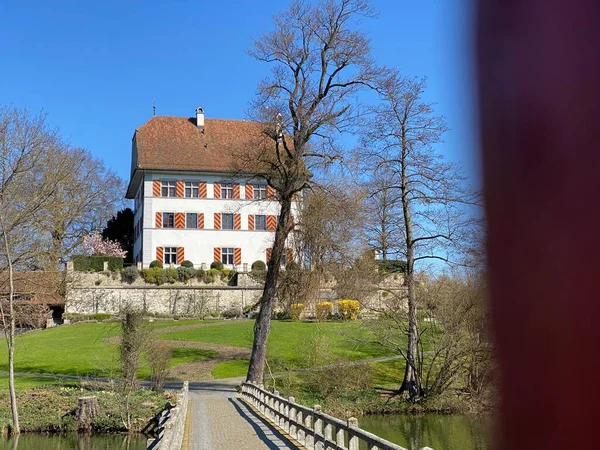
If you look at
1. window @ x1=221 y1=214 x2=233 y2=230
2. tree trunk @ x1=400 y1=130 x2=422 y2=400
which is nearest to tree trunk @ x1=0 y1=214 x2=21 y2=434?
tree trunk @ x1=400 y1=130 x2=422 y2=400

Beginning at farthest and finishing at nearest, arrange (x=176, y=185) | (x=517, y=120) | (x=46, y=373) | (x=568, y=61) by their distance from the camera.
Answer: (x=176, y=185)
(x=46, y=373)
(x=517, y=120)
(x=568, y=61)

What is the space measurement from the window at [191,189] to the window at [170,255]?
174 inches

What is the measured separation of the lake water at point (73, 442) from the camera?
57.7 ft

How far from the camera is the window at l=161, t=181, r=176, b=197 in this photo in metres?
49.8

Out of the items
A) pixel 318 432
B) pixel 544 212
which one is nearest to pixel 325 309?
pixel 318 432

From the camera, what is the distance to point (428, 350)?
25562 mm

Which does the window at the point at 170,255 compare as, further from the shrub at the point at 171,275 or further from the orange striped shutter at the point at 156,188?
the orange striped shutter at the point at 156,188

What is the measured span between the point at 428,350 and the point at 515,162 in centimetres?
2390

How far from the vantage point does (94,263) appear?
46969 mm

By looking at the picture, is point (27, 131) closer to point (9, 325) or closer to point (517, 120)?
point (9, 325)

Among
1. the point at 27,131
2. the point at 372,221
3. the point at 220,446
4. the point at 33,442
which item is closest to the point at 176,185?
the point at 27,131

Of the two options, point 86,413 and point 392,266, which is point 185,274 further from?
point 86,413

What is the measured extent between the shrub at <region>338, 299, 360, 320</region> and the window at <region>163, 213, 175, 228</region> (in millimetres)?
15797

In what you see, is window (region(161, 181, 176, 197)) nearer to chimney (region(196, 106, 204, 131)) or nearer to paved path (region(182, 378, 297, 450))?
chimney (region(196, 106, 204, 131))
